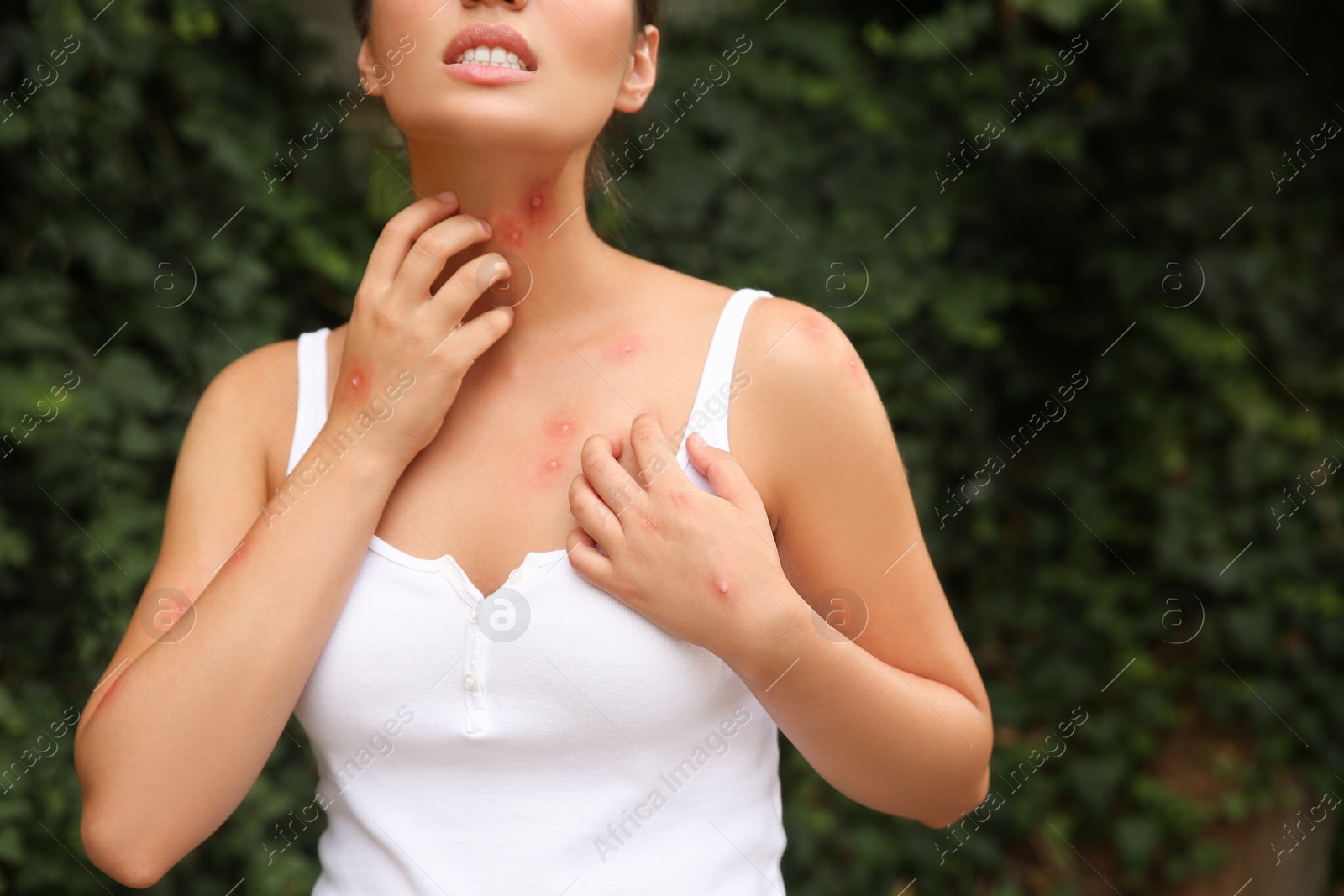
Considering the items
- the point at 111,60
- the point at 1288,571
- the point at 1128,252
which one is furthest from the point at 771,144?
the point at 1288,571

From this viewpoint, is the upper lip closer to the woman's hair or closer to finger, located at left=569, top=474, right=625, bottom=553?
the woman's hair

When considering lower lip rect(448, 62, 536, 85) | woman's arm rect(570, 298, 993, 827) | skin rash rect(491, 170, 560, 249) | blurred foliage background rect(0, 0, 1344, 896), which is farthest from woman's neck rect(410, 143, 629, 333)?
blurred foliage background rect(0, 0, 1344, 896)

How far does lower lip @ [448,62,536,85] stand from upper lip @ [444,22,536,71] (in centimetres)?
1

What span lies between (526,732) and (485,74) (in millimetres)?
628

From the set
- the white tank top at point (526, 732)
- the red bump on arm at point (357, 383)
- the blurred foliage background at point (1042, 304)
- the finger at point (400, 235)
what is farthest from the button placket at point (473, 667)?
the blurred foliage background at point (1042, 304)

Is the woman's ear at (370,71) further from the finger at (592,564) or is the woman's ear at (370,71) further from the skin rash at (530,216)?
the finger at (592,564)

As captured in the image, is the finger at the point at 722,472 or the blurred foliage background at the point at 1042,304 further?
the blurred foliage background at the point at 1042,304

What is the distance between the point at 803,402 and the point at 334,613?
0.51 metres

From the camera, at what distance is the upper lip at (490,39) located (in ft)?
3.42

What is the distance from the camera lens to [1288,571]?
2.76 meters

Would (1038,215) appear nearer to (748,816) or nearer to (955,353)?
(955,353)

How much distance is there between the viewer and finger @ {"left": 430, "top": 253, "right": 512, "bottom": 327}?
3.70 ft

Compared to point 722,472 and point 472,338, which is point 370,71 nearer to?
point 472,338

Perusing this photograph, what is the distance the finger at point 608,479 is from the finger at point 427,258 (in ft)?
0.80
